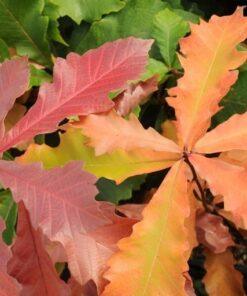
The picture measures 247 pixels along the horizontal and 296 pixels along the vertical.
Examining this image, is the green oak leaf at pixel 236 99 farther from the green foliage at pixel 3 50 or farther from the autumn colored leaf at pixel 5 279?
the autumn colored leaf at pixel 5 279

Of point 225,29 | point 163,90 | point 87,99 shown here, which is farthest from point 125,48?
point 163,90

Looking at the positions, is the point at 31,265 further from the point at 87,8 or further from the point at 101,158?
the point at 87,8

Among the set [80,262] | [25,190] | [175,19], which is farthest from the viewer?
[175,19]

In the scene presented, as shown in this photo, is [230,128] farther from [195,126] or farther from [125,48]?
[125,48]

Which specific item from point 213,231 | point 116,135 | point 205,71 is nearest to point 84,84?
point 116,135

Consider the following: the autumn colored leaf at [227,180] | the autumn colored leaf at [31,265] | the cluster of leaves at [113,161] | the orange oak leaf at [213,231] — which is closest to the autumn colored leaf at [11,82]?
the cluster of leaves at [113,161]

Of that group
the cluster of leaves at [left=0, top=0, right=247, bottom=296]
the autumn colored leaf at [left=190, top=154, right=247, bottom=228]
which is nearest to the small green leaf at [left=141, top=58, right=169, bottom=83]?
the cluster of leaves at [left=0, top=0, right=247, bottom=296]
